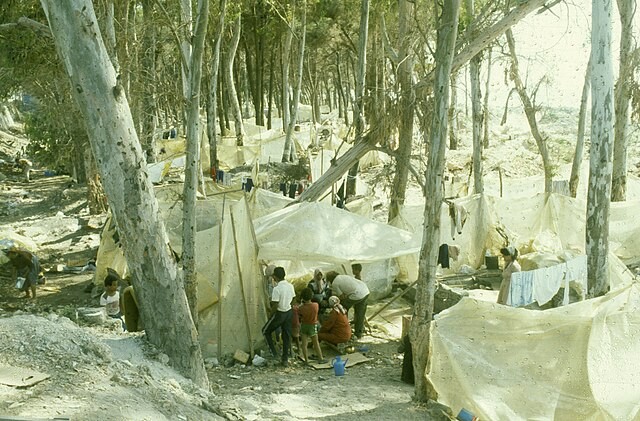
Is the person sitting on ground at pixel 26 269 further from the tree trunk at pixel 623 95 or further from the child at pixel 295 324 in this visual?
the tree trunk at pixel 623 95

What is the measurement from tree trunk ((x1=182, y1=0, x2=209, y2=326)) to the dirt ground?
103 centimetres

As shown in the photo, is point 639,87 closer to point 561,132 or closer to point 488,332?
point 488,332

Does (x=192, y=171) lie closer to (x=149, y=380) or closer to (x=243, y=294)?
(x=243, y=294)

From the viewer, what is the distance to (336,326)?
921cm

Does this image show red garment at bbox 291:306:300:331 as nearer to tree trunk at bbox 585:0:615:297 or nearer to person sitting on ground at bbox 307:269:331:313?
person sitting on ground at bbox 307:269:331:313

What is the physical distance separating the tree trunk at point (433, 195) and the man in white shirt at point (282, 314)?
6.37 feet

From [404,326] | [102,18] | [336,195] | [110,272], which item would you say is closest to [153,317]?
[404,326]

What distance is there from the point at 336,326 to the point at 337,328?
0.03 meters

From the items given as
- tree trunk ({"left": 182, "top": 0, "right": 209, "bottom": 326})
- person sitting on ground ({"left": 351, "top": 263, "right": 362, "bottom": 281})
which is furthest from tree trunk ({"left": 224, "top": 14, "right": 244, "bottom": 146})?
tree trunk ({"left": 182, "top": 0, "right": 209, "bottom": 326})

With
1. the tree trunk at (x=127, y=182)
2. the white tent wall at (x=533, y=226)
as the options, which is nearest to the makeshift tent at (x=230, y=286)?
the tree trunk at (x=127, y=182)

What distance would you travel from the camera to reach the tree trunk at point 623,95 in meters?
11.4

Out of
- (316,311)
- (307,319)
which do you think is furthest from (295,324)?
(316,311)

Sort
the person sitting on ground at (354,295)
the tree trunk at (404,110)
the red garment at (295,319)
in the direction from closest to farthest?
1. the red garment at (295,319)
2. the person sitting on ground at (354,295)
3. the tree trunk at (404,110)

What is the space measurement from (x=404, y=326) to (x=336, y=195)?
6982mm
